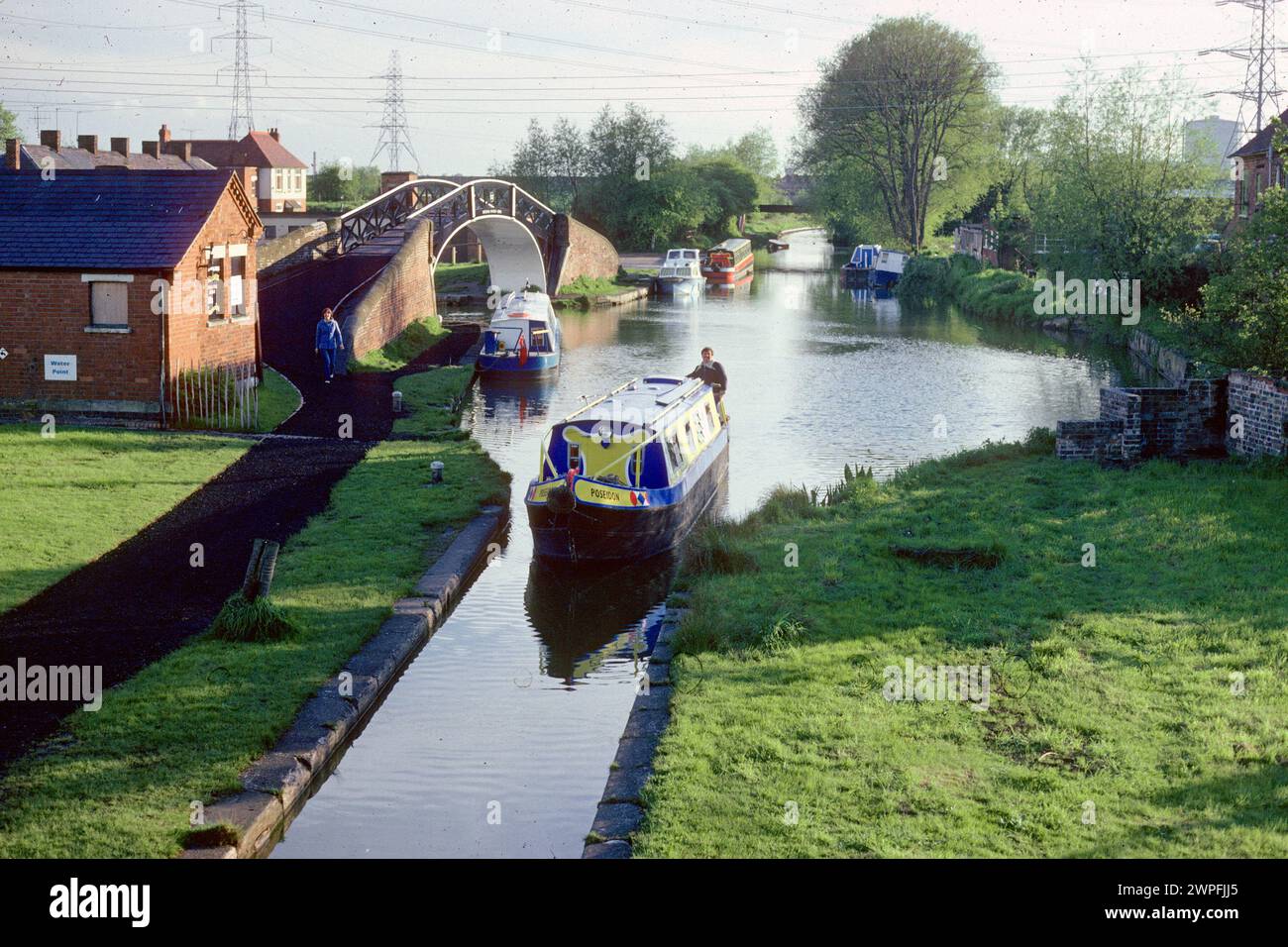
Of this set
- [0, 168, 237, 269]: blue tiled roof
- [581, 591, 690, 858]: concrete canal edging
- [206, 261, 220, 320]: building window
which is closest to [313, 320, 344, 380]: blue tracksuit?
[206, 261, 220, 320]: building window

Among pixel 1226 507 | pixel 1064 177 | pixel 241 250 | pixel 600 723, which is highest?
pixel 1064 177

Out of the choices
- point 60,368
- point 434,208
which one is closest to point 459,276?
point 434,208

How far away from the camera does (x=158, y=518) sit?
16.8 meters

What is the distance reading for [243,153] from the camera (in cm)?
8875

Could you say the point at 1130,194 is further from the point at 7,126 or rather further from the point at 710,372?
Result: the point at 7,126

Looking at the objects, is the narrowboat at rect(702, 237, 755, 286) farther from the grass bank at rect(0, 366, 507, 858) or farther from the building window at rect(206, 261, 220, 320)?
the grass bank at rect(0, 366, 507, 858)

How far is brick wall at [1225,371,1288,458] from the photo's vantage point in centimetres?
1777

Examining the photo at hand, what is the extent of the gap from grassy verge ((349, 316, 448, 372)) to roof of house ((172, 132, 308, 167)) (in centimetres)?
5111

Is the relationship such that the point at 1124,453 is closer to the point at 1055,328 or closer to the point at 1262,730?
the point at 1262,730

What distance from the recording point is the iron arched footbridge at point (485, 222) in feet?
142

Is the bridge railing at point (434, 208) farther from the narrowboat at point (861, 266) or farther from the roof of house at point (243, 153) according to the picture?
the roof of house at point (243, 153)
